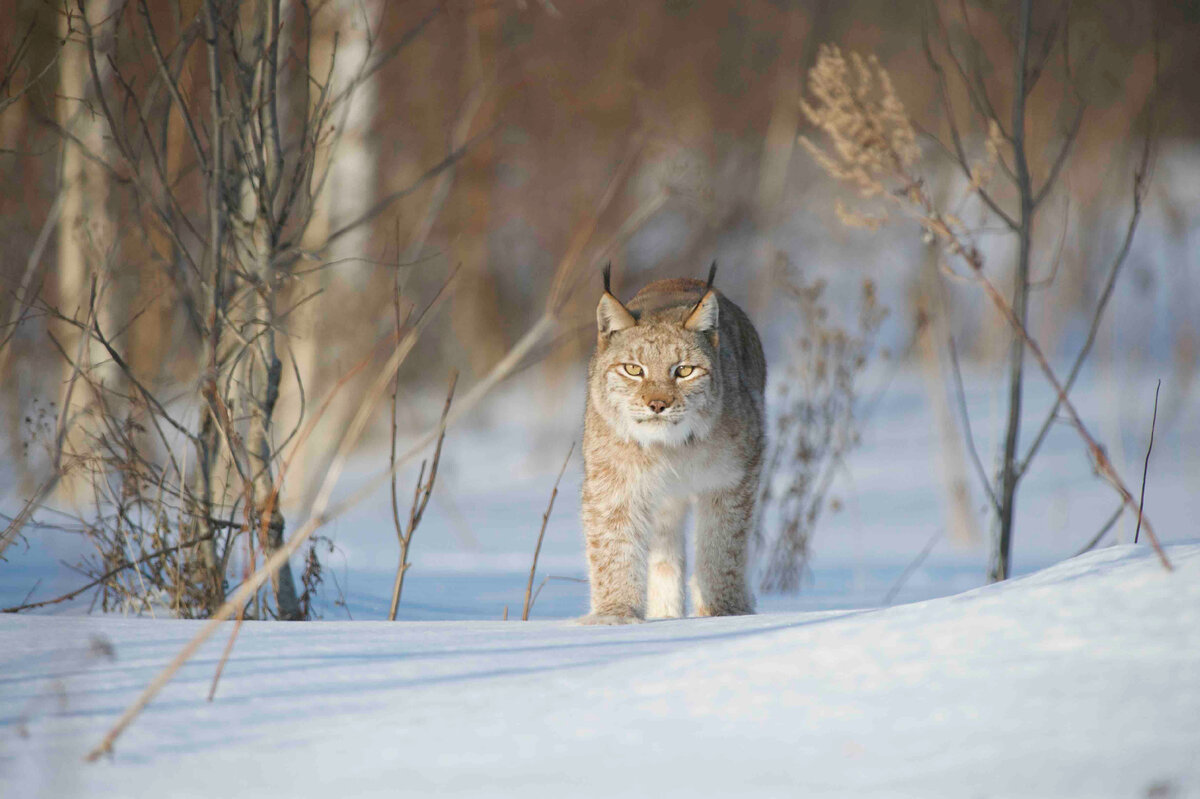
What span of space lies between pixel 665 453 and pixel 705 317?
51 centimetres

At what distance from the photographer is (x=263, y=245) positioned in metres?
3.32

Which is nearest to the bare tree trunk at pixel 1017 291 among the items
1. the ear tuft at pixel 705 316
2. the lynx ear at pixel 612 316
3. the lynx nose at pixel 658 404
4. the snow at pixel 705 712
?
the ear tuft at pixel 705 316

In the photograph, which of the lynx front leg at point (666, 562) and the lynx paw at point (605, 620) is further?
the lynx front leg at point (666, 562)

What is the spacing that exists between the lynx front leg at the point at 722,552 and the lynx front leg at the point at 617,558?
0.29 m

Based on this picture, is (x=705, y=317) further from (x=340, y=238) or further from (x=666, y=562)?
(x=340, y=238)

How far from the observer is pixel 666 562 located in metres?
4.00

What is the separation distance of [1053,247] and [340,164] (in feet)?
23.0

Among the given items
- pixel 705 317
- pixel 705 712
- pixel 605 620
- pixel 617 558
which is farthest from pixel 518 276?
pixel 705 712

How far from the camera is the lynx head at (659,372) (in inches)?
138

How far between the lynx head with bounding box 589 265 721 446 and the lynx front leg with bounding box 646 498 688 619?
19.8 inches

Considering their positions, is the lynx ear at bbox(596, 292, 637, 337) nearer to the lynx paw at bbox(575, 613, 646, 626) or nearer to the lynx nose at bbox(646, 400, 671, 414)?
the lynx nose at bbox(646, 400, 671, 414)

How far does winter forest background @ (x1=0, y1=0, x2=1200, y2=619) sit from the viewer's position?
326cm

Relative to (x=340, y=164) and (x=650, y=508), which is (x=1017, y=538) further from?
(x=340, y=164)

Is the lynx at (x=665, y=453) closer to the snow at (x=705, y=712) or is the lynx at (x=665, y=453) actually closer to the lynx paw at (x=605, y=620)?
the lynx paw at (x=605, y=620)
